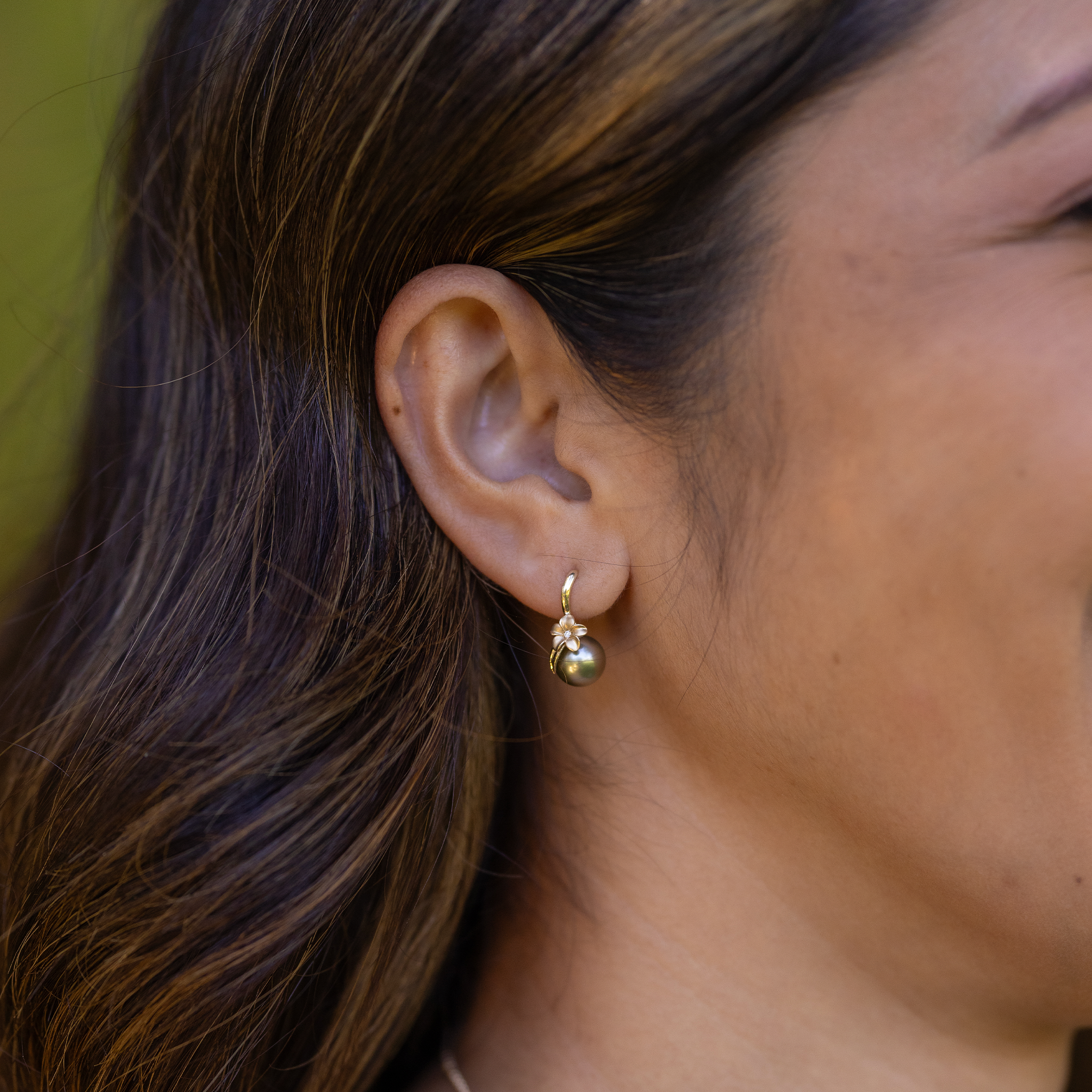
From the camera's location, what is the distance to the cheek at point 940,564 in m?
0.77

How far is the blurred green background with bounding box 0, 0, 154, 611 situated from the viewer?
147 cm

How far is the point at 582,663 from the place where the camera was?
917mm

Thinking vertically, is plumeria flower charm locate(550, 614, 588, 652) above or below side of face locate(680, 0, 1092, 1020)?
below

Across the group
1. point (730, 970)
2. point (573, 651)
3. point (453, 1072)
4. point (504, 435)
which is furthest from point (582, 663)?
point (453, 1072)

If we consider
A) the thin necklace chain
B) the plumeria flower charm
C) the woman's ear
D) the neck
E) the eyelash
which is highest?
the eyelash

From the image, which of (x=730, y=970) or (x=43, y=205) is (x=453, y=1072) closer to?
(x=730, y=970)

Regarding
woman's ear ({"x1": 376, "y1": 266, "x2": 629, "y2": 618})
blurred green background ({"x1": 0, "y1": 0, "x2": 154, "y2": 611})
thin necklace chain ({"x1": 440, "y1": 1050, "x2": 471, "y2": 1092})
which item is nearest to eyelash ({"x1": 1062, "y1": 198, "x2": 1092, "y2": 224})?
woman's ear ({"x1": 376, "y1": 266, "x2": 629, "y2": 618})

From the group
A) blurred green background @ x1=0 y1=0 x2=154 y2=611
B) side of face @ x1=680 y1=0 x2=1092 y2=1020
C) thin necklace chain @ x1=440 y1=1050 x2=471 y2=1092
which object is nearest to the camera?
side of face @ x1=680 y1=0 x2=1092 y2=1020

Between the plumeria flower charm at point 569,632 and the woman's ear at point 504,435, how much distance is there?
11mm

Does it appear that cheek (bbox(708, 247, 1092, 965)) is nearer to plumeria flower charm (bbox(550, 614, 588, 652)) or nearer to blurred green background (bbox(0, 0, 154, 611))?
plumeria flower charm (bbox(550, 614, 588, 652))

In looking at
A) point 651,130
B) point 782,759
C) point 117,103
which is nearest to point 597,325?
point 651,130

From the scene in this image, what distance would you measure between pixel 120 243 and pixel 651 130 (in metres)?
0.75

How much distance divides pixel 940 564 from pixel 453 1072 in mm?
714

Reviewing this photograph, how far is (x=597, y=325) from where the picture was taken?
880mm
